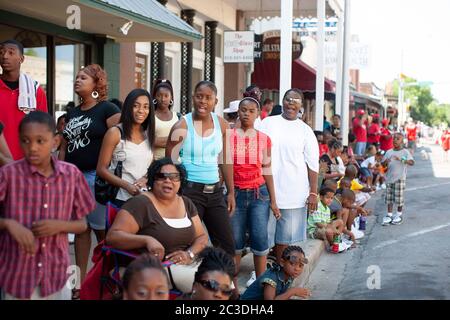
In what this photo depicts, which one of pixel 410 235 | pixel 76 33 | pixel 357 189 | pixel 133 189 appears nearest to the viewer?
pixel 133 189

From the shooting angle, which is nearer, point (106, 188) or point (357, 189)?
point (106, 188)

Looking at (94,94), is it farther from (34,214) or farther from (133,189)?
(34,214)

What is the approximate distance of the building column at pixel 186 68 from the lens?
46.1 ft

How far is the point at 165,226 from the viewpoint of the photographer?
13.9 feet

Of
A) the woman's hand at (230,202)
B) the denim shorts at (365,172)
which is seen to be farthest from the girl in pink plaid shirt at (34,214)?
the denim shorts at (365,172)

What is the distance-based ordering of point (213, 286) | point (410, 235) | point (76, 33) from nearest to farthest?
point (213, 286)
point (76, 33)
point (410, 235)

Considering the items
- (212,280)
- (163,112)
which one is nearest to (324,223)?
(163,112)

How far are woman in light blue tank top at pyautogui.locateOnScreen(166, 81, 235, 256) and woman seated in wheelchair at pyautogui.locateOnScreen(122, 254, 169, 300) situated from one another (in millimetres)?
1934

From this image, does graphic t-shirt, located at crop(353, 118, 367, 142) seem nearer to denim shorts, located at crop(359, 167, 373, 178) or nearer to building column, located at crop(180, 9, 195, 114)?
denim shorts, located at crop(359, 167, 373, 178)

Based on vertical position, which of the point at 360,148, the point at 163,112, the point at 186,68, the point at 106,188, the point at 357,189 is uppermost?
the point at 186,68

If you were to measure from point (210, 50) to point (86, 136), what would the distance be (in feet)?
36.5

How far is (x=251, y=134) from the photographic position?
19.3 feet
